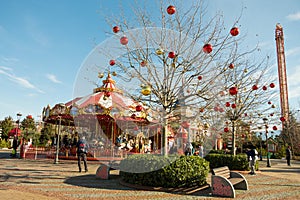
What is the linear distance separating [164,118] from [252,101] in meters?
7.52

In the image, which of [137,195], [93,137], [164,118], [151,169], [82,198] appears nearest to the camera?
[82,198]

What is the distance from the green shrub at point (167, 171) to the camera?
6582 mm

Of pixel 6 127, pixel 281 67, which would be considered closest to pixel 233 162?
pixel 281 67

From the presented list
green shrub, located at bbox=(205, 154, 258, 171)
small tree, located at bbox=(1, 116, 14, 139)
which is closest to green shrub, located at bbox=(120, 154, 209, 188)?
green shrub, located at bbox=(205, 154, 258, 171)

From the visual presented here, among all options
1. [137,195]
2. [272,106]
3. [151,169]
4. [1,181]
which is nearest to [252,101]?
[272,106]

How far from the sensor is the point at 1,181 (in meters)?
7.45

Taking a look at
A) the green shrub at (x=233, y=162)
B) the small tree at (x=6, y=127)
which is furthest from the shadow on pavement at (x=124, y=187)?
the small tree at (x=6, y=127)

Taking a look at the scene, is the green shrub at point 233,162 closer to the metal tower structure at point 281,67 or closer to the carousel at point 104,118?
the carousel at point 104,118

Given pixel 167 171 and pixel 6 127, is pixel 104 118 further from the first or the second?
pixel 6 127

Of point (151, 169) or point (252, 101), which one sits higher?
point (252, 101)

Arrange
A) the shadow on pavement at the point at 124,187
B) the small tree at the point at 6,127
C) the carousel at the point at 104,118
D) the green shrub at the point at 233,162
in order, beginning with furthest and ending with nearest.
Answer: the small tree at the point at 6,127
the carousel at the point at 104,118
the green shrub at the point at 233,162
the shadow on pavement at the point at 124,187

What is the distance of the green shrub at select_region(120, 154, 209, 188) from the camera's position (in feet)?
21.6

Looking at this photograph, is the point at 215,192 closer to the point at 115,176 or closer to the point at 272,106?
the point at 115,176

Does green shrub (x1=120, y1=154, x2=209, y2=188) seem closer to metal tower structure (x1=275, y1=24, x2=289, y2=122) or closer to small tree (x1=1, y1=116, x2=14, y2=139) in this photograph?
small tree (x1=1, y1=116, x2=14, y2=139)
